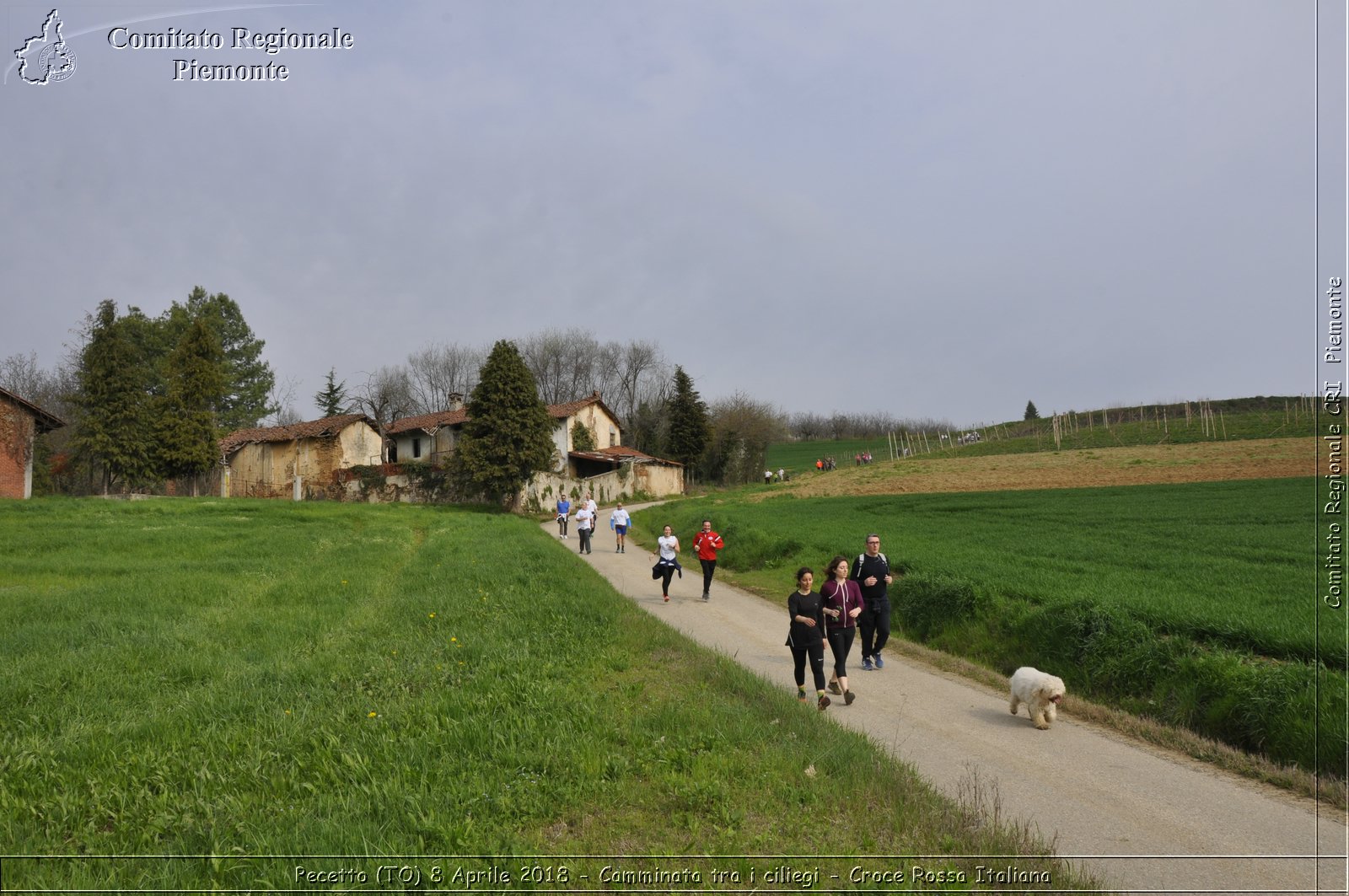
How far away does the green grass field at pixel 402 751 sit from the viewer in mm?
4023

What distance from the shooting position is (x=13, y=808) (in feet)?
14.4

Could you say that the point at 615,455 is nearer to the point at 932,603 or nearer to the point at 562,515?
the point at 562,515

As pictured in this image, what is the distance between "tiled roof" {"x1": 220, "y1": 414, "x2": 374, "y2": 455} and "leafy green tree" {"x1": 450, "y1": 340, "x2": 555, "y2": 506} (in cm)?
1060

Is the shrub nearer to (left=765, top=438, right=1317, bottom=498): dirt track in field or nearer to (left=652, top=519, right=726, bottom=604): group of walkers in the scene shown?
(left=652, top=519, right=726, bottom=604): group of walkers

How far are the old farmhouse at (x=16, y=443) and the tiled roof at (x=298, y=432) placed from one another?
39.9 ft

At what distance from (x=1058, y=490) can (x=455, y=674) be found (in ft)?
102

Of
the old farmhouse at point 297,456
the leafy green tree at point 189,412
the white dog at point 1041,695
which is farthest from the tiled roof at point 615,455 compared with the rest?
the white dog at point 1041,695

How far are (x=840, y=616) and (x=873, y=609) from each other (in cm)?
189

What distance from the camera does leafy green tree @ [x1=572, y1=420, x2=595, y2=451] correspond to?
53047mm

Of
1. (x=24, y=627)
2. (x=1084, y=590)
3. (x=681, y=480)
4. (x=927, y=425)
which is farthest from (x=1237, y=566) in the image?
(x=927, y=425)

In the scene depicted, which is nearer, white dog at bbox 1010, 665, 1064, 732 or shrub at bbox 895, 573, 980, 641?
white dog at bbox 1010, 665, 1064, 732

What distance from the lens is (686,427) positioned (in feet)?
199

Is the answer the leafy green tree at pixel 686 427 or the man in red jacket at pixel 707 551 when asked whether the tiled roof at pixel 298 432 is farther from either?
the man in red jacket at pixel 707 551

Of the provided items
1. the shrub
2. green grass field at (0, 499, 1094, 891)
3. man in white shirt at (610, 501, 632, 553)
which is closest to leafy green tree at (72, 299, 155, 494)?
man in white shirt at (610, 501, 632, 553)
